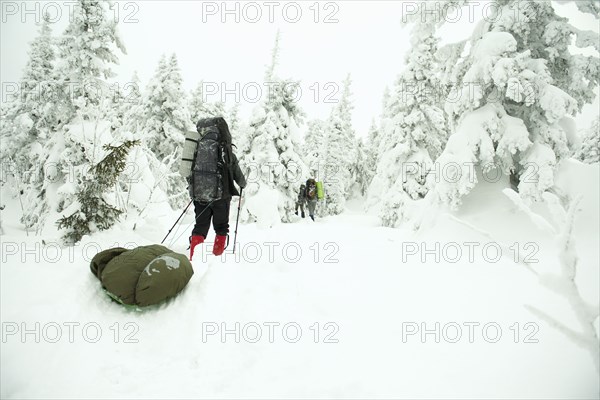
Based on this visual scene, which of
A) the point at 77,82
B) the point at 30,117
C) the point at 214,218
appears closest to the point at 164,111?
the point at 30,117

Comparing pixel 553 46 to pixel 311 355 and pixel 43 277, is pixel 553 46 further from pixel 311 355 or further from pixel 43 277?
pixel 43 277

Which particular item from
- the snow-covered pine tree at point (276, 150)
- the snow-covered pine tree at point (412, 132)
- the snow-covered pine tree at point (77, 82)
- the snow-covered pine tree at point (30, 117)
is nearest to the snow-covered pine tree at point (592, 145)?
the snow-covered pine tree at point (412, 132)

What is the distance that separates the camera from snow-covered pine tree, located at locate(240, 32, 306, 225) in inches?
663

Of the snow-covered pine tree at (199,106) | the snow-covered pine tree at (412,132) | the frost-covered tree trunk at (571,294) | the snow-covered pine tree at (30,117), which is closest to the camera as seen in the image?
the frost-covered tree trunk at (571,294)

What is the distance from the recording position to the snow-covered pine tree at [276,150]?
16844 millimetres

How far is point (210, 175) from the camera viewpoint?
5422 millimetres

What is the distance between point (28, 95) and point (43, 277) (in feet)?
71.0

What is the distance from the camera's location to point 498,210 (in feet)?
21.5

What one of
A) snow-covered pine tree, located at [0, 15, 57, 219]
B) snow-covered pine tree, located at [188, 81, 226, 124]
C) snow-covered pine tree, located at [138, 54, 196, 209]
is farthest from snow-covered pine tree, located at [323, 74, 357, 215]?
snow-covered pine tree, located at [0, 15, 57, 219]

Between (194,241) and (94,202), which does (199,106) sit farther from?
(194,241)

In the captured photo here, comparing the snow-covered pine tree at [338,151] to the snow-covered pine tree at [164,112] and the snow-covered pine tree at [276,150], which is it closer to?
the snow-covered pine tree at [276,150]

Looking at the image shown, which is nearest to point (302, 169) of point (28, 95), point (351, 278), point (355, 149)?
point (351, 278)

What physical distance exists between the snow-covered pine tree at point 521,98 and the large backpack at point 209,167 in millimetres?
4700

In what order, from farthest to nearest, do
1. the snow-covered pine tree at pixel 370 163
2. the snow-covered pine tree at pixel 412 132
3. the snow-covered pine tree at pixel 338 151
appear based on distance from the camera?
the snow-covered pine tree at pixel 370 163
the snow-covered pine tree at pixel 338 151
the snow-covered pine tree at pixel 412 132
